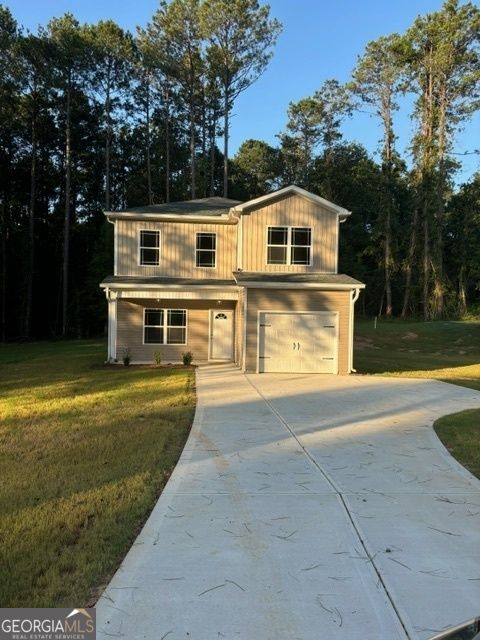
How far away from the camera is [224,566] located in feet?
12.3

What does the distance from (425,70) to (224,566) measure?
45.7 meters

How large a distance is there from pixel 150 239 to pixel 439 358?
13573mm

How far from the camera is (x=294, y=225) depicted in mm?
18734

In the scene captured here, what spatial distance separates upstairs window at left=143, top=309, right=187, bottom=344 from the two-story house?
0.04m

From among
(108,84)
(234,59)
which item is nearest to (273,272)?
(234,59)

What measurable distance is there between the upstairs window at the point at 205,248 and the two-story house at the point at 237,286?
0.12ft

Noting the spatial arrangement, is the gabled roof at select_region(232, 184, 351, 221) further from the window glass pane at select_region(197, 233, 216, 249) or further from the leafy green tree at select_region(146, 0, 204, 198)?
the leafy green tree at select_region(146, 0, 204, 198)

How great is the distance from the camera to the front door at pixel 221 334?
20.0 meters

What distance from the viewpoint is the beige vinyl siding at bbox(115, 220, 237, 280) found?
19828 mm

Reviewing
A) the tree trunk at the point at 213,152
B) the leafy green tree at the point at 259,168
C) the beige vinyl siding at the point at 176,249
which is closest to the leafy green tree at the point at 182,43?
the tree trunk at the point at 213,152

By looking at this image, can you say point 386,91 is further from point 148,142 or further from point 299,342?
point 299,342

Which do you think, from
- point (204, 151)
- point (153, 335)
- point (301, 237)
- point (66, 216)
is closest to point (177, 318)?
point (153, 335)

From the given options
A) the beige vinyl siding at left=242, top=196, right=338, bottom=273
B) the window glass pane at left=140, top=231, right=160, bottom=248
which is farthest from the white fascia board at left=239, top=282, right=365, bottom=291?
the window glass pane at left=140, top=231, right=160, bottom=248

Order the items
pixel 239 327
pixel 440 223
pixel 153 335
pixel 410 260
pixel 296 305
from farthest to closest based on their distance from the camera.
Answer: pixel 410 260, pixel 440 223, pixel 153 335, pixel 239 327, pixel 296 305
